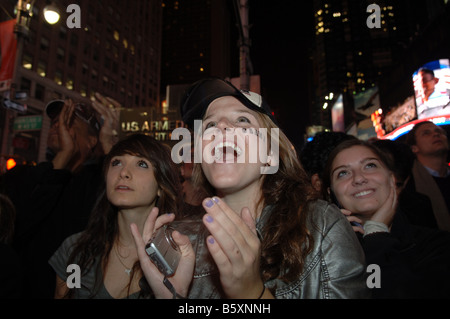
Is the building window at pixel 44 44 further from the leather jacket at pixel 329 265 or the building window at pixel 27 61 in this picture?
the leather jacket at pixel 329 265

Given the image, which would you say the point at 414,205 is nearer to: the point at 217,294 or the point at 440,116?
the point at 217,294

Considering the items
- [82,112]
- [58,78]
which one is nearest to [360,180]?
[82,112]

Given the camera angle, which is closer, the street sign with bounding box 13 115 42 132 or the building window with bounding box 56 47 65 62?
the street sign with bounding box 13 115 42 132

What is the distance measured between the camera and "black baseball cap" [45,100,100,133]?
114 inches

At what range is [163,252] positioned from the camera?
1.41 metres

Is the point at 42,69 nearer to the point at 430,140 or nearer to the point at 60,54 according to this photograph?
the point at 60,54

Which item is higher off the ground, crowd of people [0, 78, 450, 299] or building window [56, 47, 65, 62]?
building window [56, 47, 65, 62]

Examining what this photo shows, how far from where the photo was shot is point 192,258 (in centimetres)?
163

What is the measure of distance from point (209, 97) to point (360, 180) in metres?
1.59

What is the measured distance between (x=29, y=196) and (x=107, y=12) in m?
52.6

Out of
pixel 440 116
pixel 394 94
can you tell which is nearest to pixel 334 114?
pixel 394 94

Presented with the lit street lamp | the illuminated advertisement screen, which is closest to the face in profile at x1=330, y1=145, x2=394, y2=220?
the lit street lamp

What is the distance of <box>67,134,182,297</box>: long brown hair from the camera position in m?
2.81

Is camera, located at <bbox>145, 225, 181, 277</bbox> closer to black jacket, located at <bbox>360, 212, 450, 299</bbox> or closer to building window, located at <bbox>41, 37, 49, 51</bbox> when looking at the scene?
black jacket, located at <bbox>360, 212, 450, 299</bbox>
